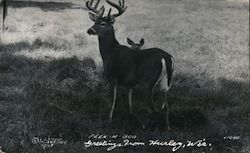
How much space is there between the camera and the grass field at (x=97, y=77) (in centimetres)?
573

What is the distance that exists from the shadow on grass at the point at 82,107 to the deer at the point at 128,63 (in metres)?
0.12

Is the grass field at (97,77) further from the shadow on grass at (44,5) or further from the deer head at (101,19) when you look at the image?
the deer head at (101,19)

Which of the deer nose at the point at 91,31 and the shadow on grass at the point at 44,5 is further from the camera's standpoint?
the shadow on grass at the point at 44,5

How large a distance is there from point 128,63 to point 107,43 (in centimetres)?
39

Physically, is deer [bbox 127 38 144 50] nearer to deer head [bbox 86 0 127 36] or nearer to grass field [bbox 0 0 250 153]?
grass field [bbox 0 0 250 153]

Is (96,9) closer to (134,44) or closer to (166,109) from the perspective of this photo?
(134,44)

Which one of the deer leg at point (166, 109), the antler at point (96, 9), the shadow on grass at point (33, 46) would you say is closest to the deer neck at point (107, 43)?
the antler at point (96, 9)

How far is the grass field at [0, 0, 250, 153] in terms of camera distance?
18.8 feet

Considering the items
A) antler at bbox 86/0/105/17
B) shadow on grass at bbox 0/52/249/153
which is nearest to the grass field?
shadow on grass at bbox 0/52/249/153

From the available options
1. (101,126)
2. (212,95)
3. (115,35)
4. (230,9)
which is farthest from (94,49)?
(230,9)

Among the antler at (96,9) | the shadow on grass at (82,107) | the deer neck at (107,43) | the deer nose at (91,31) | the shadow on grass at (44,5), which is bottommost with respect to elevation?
the shadow on grass at (82,107)

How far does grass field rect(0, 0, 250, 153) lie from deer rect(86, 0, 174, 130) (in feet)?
0.41

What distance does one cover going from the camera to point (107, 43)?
5.85m

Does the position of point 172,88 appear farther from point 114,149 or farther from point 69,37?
point 69,37
